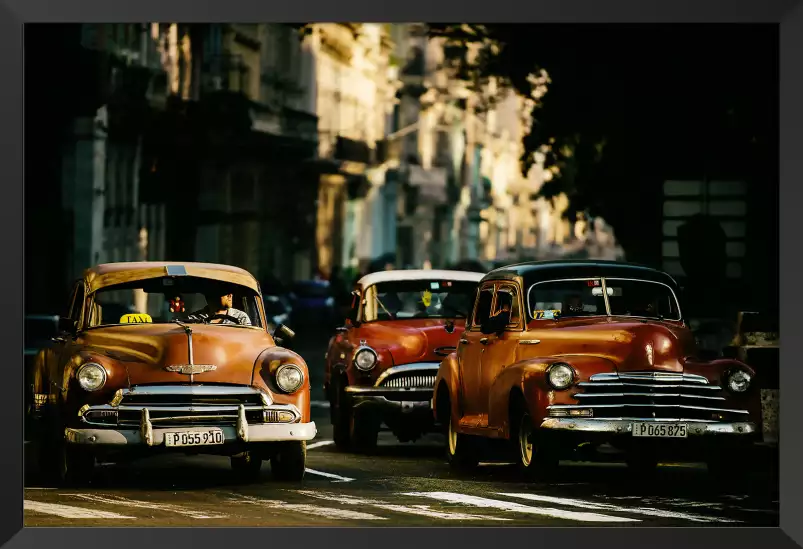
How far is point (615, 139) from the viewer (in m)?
29.2

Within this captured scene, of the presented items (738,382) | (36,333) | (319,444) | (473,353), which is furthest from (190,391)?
(36,333)

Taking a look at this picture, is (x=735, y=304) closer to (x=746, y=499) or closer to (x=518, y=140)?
(x=518, y=140)

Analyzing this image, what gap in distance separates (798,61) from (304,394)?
196 inches

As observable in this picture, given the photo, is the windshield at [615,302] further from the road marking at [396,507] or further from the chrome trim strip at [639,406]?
the road marking at [396,507]

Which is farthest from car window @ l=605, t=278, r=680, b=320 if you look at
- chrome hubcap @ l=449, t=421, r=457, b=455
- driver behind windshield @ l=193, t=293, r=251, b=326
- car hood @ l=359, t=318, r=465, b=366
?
driver behind windshield @ l=193, t=293, r=251, b=326

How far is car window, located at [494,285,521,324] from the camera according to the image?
17.0 m

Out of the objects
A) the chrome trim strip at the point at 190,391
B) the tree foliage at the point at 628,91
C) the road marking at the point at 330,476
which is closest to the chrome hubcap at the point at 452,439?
the road marking at the point at 330,476

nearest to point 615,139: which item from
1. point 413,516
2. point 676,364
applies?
point 676,364

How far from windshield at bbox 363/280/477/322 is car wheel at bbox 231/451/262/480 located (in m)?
3.04

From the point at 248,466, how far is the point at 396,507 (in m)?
2.78

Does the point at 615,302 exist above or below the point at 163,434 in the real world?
above

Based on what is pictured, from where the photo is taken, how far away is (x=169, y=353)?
51.6 feet

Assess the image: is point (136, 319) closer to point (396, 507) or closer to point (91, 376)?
point (91, 376)

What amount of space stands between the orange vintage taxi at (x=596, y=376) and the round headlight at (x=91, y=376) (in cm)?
354
